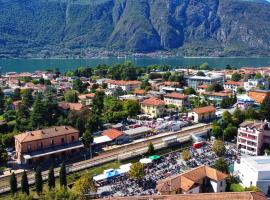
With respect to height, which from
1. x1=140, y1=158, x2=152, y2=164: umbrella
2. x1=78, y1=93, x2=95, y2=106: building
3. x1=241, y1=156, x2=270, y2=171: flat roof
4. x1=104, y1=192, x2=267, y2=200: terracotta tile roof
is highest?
x1=78, y1=93, x2=95, y2=106: building

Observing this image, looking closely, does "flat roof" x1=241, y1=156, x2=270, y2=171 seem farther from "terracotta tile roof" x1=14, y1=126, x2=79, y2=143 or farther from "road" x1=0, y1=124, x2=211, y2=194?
"terracotta tile roof" x1=14, y1=126, x2=79, y2=143

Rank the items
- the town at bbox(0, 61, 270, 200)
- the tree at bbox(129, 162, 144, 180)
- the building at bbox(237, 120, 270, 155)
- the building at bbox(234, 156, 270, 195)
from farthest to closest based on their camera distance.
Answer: the building at bbox(237, 120, 270, 155), the tree at bbox(129, 162, 144, 180), the building at bbox(234, 156, 270, 195), the town at bbox(0, 61, 270, 200)

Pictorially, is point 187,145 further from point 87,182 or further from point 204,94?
point 204,94

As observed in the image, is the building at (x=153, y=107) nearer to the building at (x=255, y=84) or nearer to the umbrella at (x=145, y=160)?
the umbrella at (x=145, y=160)

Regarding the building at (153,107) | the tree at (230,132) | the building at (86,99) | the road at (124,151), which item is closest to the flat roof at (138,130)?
the road at (124,151)

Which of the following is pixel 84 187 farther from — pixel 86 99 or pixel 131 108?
pixel 86 99

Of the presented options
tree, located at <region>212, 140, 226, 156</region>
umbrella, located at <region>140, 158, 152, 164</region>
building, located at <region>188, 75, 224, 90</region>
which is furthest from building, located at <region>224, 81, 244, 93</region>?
umbrella, located at <region>140, 158, 152, 164</region>

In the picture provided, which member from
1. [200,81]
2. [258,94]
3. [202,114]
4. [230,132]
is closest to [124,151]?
[230,132]
